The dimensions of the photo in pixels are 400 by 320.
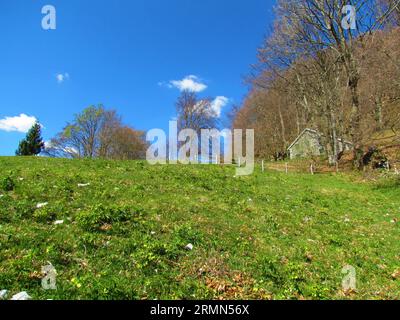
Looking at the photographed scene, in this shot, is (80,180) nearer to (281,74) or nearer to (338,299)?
(338,299)

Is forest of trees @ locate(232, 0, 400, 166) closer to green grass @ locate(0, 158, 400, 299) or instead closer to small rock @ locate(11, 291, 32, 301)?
green grass @ locate(0, 158, 400, 299)

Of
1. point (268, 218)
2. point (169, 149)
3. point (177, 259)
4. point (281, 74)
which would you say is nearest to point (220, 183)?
point (268, 218)

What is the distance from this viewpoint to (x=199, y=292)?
6.52 metres

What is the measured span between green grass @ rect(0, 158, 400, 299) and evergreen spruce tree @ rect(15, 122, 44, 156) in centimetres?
5849

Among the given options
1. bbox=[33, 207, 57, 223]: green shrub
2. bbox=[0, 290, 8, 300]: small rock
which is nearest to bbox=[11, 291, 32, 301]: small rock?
bbox=[0, 290, 8, 300]: small rock

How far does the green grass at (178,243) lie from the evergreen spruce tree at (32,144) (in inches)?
2303

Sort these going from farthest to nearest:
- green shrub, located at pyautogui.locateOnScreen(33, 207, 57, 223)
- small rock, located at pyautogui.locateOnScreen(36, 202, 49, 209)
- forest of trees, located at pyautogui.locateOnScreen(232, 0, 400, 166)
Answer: forest of trees, located at pyautogui.locateOnScreen(232, 0, 400, 166)
small rock, located at pyautogui.locateOnScreen(36, 202, 49, 209)
green shrub, located at pyautogui.locateOnScreen(33, 207, 57, 223)

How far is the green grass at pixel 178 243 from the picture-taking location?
659 cm

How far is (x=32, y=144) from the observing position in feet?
225

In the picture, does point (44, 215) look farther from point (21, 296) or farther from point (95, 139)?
point (95, 139)

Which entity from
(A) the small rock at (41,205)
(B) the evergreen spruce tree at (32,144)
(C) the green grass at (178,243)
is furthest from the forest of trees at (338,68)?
(B) the evergreen spruce tree at (32,144)

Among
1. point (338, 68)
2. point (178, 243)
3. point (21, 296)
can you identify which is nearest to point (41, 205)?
point (178, 243)

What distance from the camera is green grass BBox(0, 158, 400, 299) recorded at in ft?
21.6

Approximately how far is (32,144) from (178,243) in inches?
2720
